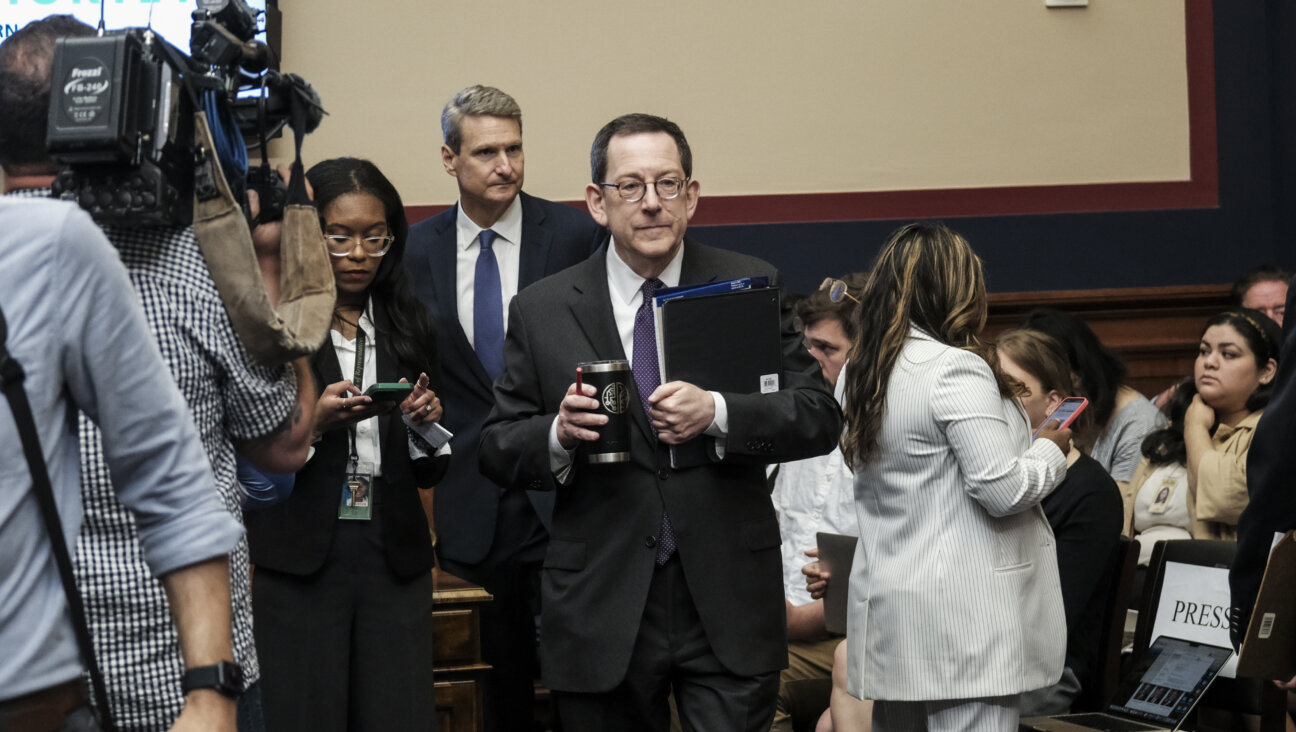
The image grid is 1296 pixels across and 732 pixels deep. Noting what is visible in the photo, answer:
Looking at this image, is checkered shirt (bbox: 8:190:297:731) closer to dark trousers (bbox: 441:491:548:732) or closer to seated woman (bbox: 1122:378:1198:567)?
dark trousers (bbox: 441:491:548:732)

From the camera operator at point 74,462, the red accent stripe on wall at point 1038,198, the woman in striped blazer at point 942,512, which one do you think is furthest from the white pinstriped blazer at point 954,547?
the red accent stripe on wall at point 1038,198

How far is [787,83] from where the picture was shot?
5219 millimetres

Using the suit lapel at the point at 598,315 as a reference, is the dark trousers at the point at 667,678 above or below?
below

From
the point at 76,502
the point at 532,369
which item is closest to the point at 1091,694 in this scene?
the point at 532,369

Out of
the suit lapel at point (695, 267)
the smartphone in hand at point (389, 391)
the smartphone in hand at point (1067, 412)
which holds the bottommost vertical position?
the smartphone in hand at point (1067, 412)

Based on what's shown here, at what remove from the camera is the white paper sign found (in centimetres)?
329

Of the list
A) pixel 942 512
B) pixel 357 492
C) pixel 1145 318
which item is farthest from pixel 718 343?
pixel 1145 318

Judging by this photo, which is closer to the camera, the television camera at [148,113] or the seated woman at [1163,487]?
the television camera at [148,113]

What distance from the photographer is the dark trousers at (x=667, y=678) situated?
2.29 m

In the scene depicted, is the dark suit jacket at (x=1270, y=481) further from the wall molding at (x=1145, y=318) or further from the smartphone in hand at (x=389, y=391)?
the wall molding at (x=1145, y=318)

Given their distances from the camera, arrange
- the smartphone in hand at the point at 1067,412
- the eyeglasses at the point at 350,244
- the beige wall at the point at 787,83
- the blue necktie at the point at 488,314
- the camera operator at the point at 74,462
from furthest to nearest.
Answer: the beige wall at the point at 787,83
the blue necktie at the point at 488,314
the smartphone in hand at the point at 1067,412
the eyeglasses at the point at 350,244
the camera operator at the point at 74,462

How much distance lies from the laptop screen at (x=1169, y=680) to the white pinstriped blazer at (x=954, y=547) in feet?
2.62

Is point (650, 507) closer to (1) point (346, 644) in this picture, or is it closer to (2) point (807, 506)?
(1) point (346, 644)

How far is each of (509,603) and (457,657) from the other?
7.9 inches
